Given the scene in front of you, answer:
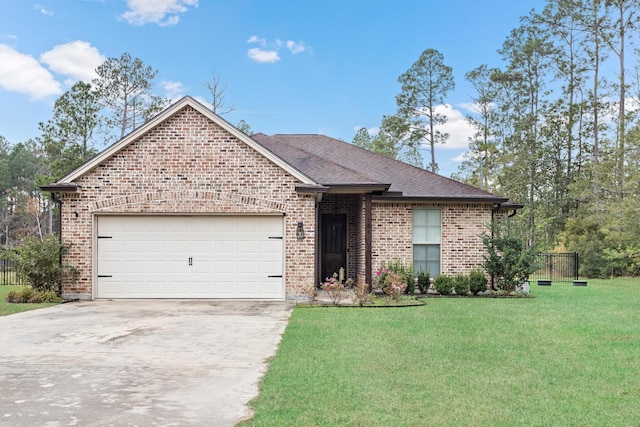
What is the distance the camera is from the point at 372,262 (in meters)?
15.1

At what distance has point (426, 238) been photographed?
15.3 meters

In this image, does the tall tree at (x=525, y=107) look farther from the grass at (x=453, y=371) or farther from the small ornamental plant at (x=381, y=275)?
the grass at (x=453, y=371)

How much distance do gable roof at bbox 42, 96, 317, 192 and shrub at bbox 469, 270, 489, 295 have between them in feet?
16.7

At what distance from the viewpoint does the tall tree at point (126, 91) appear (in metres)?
32.8

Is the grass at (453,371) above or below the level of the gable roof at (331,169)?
below

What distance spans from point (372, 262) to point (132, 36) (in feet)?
71.8

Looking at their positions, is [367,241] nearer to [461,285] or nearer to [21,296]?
[461,285]

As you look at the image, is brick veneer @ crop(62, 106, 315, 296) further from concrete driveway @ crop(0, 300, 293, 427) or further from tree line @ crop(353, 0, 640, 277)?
tree line @ crop(353, 0, 640, 277)

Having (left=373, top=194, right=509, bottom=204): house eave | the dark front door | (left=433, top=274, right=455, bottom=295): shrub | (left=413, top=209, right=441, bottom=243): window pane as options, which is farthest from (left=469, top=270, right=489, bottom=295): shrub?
the dark front door

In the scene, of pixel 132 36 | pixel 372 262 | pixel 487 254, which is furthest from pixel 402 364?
pixel 132 36

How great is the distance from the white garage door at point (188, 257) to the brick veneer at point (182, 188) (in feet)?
1.10

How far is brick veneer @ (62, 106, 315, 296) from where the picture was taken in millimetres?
13617

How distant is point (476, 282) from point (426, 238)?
1.81 m

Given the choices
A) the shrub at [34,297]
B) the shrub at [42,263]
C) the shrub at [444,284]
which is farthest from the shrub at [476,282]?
the shrub at [34,297]
